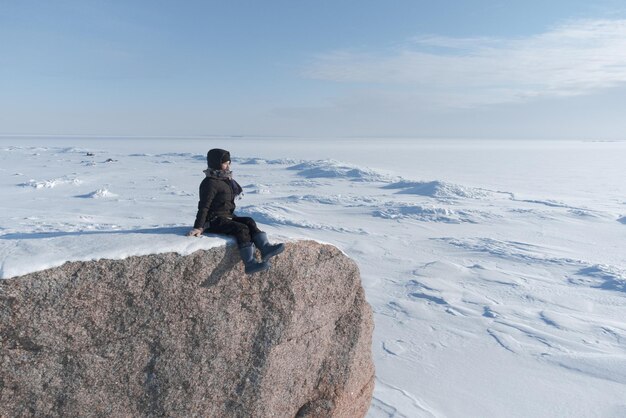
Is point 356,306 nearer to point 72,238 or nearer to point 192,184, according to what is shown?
point 72,238

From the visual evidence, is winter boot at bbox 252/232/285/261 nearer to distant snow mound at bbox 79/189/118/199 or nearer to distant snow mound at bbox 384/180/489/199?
distant snow mound at bbox 79/189/118/199

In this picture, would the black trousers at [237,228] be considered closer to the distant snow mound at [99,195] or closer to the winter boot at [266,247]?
the winter boot at [266,247]

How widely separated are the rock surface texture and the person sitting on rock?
Result: 0.14 metres

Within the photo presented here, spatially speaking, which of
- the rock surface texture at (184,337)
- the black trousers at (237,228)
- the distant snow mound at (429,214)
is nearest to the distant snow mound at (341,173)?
the distant snow mound at (429,214)

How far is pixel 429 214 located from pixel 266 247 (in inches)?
609

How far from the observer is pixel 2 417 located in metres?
3.13

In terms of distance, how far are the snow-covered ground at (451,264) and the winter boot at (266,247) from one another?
12.3 inches

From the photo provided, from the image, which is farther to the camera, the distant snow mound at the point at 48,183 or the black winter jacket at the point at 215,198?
the distant snow mound at the point at 48,183

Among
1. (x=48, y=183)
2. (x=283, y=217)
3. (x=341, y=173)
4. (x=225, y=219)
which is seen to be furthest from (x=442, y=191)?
(x=225, y=219)

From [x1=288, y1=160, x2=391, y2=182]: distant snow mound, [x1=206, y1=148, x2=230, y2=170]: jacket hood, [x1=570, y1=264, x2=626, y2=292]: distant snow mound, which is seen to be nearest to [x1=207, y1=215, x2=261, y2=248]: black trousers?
[x1=206, y1=148, x2=230, y2=170]: jacket hood

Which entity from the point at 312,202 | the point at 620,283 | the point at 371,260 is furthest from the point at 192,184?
the point at 620,283

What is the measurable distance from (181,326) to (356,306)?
155 centimetres

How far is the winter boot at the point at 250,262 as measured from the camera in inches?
142

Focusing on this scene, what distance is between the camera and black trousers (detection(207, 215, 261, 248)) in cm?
368
